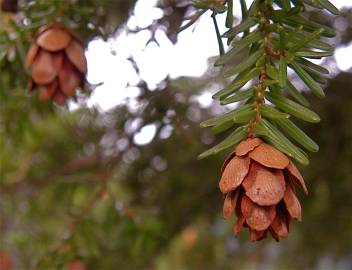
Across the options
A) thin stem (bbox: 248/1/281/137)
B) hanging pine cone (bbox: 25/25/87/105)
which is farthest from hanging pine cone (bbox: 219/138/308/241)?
hanging pine cone (bbox: 25/25/87/105)

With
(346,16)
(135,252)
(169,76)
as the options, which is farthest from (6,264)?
(346,16)

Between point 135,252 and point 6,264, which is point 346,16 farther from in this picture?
point 6,264

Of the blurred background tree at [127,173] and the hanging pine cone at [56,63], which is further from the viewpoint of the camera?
the blurred background tree at [127,173]

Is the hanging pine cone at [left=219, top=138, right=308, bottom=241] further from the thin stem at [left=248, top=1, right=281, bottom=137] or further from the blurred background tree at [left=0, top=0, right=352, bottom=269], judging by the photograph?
the blurred background tree at [left=0, top=0, right=352, bottom=269]

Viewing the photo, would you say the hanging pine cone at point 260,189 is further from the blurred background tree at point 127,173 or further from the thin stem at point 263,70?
the blurred background tree at point 127,173

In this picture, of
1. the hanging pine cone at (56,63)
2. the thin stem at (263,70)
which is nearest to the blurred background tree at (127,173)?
the hanging pine cone at (56,63)
